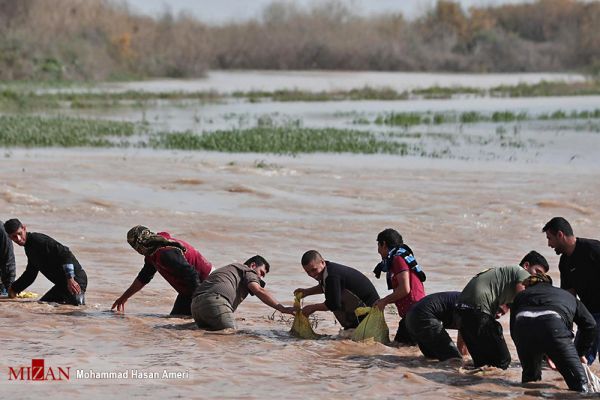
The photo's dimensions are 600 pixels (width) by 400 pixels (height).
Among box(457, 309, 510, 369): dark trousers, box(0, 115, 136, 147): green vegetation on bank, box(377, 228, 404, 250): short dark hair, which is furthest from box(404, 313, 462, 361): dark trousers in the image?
box(0, 115, 136, 147): green vegetation on bank

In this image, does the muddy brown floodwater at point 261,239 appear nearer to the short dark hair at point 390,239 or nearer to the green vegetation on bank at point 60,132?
the short dark hair at point 390,239

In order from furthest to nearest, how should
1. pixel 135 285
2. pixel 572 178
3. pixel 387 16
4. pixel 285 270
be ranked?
pixel 387 16 < pixel 572 178 < pixel 285 270 < pixel 135 285

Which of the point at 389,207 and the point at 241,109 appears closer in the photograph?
the point at 389,207

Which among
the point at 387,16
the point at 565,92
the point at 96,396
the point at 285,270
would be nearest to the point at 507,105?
the point at 565,92

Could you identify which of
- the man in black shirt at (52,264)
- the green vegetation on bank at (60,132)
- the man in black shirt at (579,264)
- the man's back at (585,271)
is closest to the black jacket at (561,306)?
the man in black shirt at (579,264)

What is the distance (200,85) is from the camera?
2261 inches

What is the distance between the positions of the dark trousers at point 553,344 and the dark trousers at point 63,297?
4.45 metres

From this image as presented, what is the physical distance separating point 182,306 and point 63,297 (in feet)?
3.85

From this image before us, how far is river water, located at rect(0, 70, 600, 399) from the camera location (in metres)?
8.55

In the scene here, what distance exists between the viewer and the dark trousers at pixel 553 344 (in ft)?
26.1

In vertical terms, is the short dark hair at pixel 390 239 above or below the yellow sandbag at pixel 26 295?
above

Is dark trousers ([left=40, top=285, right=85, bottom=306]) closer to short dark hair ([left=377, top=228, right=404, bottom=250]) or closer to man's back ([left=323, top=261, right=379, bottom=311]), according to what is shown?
man's back ([left=323, top=261, right=379, bottom=311])

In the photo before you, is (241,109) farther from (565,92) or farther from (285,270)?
(285,270)

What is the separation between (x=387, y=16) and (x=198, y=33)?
29707mm
